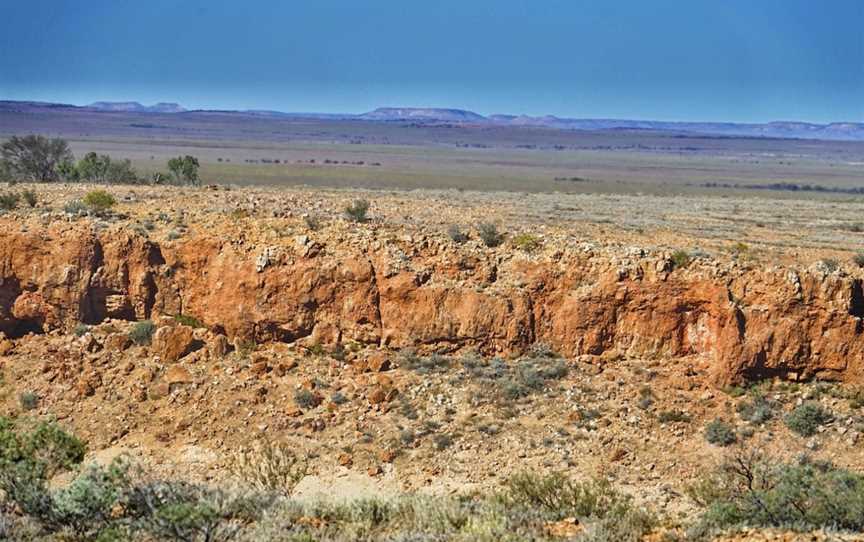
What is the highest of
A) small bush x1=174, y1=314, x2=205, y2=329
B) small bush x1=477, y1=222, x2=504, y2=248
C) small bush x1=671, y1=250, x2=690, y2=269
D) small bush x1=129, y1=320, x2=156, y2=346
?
small bush x1=477, y1=222, x2=504, y2=248

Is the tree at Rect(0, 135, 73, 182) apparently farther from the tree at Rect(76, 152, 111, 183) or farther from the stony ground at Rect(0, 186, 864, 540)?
the stony ground at Rect(0, 186, 864, 540)

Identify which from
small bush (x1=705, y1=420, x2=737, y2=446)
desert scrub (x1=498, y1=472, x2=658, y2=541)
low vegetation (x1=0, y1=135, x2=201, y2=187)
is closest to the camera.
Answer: desert scrub (x1=498, y1=472, x2=658, y2=541)

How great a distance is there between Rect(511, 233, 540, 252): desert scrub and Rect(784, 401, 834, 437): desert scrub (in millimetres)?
5817

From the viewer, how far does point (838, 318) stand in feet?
53.9

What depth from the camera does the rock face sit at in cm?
1662

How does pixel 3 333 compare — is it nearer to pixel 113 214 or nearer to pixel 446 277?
pixel 113 214

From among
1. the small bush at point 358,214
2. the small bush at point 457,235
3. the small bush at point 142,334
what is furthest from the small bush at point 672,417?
the small bush at point 142,334

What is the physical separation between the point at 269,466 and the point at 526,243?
7.88 m

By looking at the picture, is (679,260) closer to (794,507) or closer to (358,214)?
(794,507)

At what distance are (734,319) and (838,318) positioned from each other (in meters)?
1.79

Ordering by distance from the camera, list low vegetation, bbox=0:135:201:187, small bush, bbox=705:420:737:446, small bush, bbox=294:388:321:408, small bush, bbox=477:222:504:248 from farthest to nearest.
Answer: low vegetation, bbox=0:135:201:187, small bush, bbox=477:222:504:248, small bush, bbox=294:388:321:408, small bush, bbox=705:420:737:446

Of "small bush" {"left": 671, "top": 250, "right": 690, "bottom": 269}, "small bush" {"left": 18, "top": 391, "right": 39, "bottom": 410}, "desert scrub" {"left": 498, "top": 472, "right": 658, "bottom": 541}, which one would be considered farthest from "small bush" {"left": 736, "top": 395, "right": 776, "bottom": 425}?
"small bush" {"left": 18, "top": 391, "right": 39, "bottom": 410}

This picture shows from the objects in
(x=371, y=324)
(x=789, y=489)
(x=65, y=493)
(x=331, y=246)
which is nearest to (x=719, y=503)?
(x=789, y=489)

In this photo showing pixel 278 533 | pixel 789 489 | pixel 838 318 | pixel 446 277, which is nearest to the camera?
pixel 278 533
